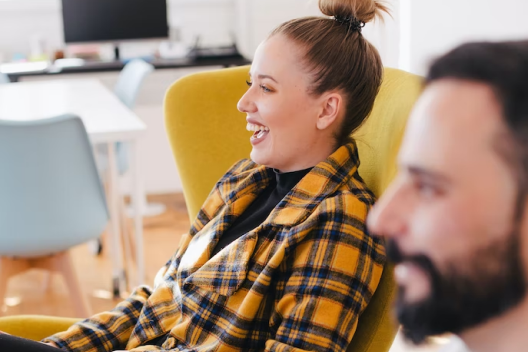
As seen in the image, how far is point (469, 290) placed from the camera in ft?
1.45

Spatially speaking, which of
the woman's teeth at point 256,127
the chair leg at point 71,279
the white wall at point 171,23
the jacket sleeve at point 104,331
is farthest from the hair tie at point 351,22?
the white wall at point 171,23

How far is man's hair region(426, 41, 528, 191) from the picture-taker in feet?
1.38

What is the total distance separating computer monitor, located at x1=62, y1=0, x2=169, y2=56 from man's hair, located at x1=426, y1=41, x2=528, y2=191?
12.7ft

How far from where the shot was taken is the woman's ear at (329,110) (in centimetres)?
127

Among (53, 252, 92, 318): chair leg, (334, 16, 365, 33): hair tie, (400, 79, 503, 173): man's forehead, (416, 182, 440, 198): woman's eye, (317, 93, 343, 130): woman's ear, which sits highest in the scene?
(400, 79, 503, 173): man's forehead

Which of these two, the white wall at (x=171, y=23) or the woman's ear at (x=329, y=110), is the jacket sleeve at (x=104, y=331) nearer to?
the woman's ear at (x=329, y=110)

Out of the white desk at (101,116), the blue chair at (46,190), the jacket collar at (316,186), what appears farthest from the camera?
the white desk at (101,116)

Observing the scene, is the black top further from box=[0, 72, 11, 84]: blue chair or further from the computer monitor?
the computer monitor

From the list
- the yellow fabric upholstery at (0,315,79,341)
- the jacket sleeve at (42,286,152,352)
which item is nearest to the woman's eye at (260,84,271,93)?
the jacket sleeve at (42,286,152,352)

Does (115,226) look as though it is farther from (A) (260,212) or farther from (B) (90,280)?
(A) (260,212)

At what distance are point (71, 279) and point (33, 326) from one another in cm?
99

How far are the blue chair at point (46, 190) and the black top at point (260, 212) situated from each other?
95cm

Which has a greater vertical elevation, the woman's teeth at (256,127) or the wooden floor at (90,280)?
the woman's teeth at (256,127)

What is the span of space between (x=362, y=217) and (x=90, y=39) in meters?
3.32
